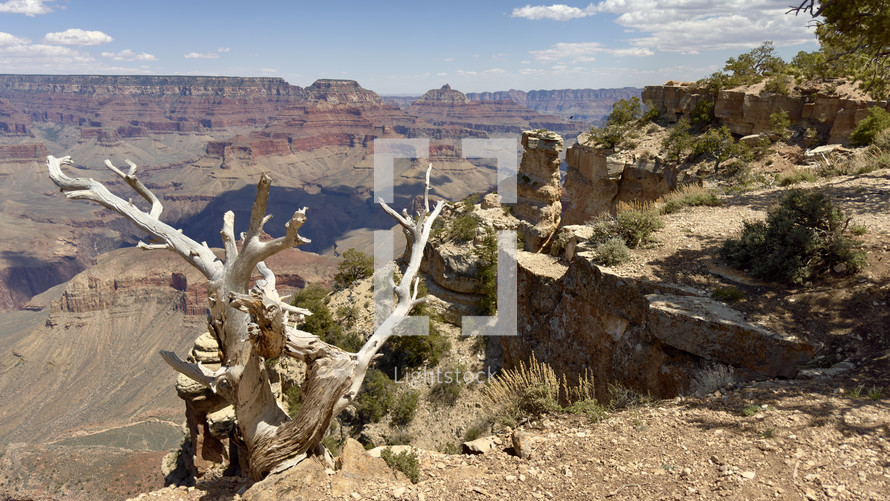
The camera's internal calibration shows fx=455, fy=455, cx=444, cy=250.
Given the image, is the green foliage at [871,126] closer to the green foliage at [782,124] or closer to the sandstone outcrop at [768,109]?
the sandstone outcrop at [768,109]

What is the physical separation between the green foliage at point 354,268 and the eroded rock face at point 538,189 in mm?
9756

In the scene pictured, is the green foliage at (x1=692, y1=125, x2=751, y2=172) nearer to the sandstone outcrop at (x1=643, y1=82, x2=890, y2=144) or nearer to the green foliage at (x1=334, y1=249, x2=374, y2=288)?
the sandstone outcrop at (x1=643, y1=82, x2=890, y2=144)

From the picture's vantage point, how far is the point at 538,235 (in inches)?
1062

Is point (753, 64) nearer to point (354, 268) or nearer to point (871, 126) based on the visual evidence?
point (871, 126)

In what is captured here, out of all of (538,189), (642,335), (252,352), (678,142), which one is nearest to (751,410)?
(642,335)

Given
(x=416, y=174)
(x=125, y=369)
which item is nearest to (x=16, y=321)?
(x=125, y=369)

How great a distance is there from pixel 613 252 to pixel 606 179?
17497 millimetres

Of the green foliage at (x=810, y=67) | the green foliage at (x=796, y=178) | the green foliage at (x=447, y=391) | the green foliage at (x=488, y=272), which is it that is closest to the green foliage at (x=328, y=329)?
the green foliage at (x=447, y=391)

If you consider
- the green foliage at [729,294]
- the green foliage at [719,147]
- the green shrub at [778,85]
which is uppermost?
the green shrub at [778,85]

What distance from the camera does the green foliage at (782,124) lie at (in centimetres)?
2134

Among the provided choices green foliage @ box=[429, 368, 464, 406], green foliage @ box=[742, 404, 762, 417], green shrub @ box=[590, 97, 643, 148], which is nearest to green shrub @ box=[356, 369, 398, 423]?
green foliage @ box=[429, 368, 464, 406]

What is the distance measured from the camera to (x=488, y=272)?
22.8 metres

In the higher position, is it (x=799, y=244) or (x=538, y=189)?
(x=538, y=189)

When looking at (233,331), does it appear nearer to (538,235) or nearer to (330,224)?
(538,235)
